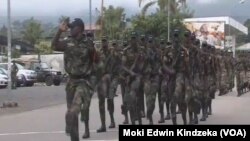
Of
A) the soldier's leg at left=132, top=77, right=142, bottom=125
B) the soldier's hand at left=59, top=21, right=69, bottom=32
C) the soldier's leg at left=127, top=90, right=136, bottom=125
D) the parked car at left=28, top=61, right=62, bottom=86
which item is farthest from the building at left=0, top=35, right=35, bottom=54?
the soldier's hand at left=59, top=21, right=69, bottom=32

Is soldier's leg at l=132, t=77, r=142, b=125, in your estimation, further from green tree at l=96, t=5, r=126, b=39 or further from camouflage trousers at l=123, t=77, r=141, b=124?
green tree at l=96, t=5, r=126, b=39

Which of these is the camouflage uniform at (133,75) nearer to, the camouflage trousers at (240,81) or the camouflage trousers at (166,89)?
the camouflage trousers at (166,89)

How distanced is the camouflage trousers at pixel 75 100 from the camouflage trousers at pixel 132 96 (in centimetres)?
340

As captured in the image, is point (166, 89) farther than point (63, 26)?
Yes

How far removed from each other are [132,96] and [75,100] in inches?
146

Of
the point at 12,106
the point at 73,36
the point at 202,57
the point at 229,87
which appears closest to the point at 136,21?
the point at 229,87

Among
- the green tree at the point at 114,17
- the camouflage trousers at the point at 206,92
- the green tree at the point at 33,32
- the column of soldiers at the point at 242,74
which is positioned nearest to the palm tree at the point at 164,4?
the green tree at the point at 114,17

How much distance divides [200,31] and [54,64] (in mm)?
13735

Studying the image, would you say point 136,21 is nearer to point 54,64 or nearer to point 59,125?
point 54,64

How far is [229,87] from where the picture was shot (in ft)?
90.8

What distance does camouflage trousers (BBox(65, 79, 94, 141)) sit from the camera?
925cm

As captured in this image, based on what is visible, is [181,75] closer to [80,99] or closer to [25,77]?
[80,99]

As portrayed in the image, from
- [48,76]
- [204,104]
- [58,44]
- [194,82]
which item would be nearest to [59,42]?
[58,44]

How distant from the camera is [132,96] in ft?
42.5
